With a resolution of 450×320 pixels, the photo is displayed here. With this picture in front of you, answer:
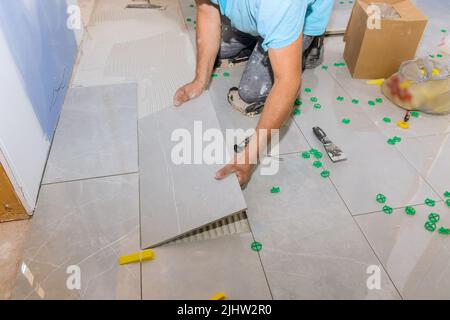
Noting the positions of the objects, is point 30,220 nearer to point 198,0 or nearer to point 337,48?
point 198,0

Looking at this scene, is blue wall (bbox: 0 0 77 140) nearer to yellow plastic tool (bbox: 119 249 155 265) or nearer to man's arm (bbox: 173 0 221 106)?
man's arm (bbox: 173 0 221 106)

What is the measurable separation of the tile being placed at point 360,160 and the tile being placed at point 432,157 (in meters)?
0.03

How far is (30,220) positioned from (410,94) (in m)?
1.64

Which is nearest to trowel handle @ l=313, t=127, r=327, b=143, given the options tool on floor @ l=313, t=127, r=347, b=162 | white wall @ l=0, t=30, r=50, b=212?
tool on floor @ l=313, t=127, r=347, b=162

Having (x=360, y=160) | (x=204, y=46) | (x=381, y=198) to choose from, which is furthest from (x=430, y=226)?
(x=204, y=46)

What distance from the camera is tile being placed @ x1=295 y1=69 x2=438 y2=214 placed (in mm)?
1313

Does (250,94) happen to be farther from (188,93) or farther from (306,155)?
(306,155)

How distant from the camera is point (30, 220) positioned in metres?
1.21

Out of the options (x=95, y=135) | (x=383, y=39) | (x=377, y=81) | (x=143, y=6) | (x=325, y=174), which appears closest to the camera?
(x=325, y=174)

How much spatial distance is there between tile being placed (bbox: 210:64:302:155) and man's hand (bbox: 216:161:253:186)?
0.29 metres

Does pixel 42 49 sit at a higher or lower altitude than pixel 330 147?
higher

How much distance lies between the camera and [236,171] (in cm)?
121

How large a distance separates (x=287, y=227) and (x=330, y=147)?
44 centimetres

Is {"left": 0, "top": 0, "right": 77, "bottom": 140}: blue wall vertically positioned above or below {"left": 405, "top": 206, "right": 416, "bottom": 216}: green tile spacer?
above
